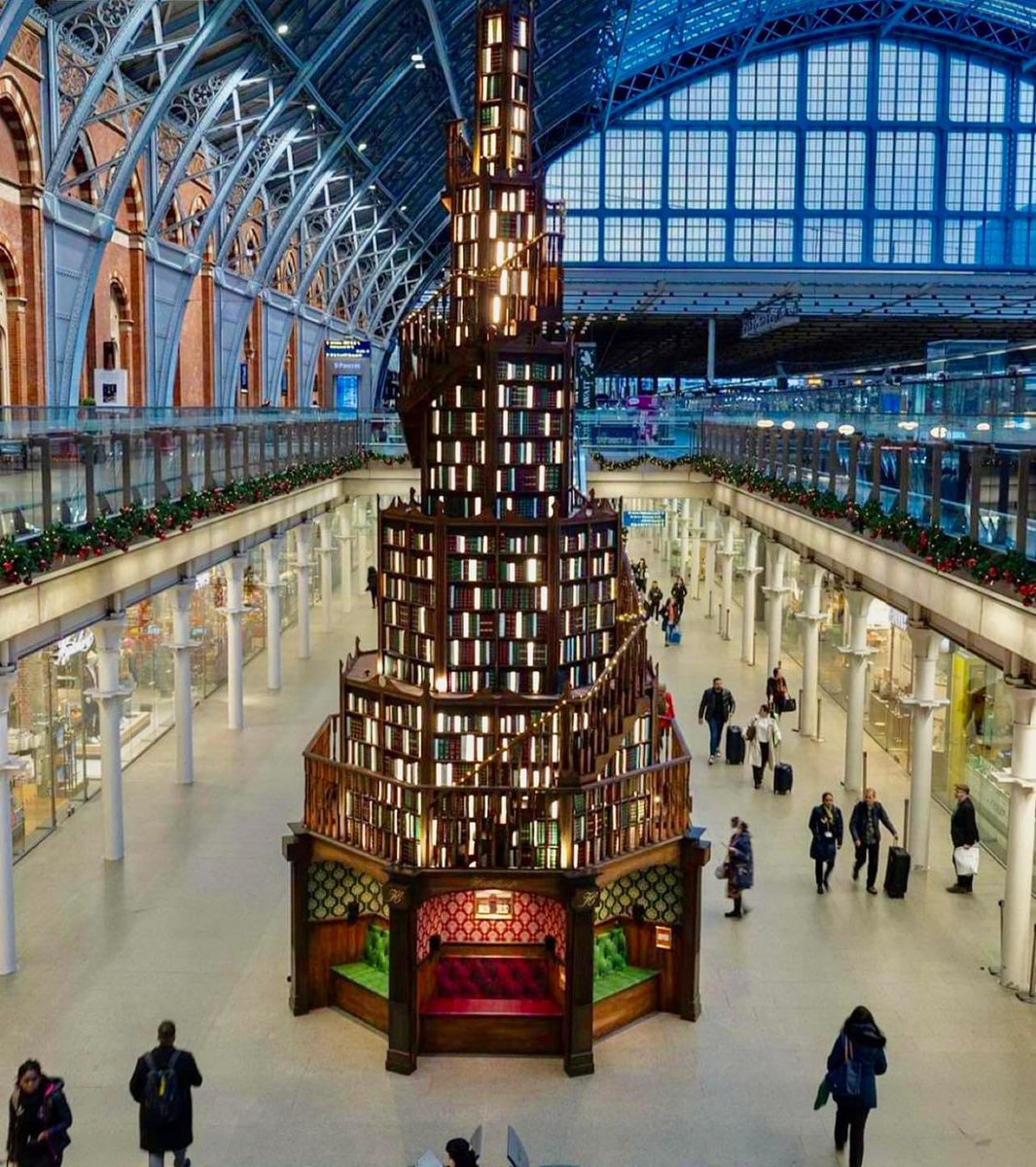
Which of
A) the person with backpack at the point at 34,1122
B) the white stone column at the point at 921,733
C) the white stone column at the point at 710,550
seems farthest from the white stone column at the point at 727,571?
the person with backpack at the point at 34,1122

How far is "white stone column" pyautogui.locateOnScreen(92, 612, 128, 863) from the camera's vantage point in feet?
55.9

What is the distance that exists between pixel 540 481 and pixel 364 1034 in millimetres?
5977

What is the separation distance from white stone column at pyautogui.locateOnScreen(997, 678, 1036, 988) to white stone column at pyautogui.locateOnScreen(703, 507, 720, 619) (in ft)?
A: 85.0

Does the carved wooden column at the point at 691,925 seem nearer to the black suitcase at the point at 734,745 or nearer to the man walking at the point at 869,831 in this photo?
the man walking at the point at 869,831

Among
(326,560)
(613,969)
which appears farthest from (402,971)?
(326,560)

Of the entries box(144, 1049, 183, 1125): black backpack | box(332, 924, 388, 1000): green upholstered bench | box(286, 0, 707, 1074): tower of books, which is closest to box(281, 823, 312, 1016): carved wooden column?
box(286, 0, 707, 1074): tower of books

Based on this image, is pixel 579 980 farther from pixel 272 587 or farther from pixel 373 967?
pixel 272 587

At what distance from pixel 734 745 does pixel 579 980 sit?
35.7 ft

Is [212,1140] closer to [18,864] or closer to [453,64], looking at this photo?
[18,864]

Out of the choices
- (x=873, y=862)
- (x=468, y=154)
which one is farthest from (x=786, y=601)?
(x=468, y=154)

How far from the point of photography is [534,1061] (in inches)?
492

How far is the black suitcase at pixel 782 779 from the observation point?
20781 millimetres

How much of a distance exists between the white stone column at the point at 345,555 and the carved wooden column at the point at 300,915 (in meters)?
28.3

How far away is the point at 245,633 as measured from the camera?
32.4 m
